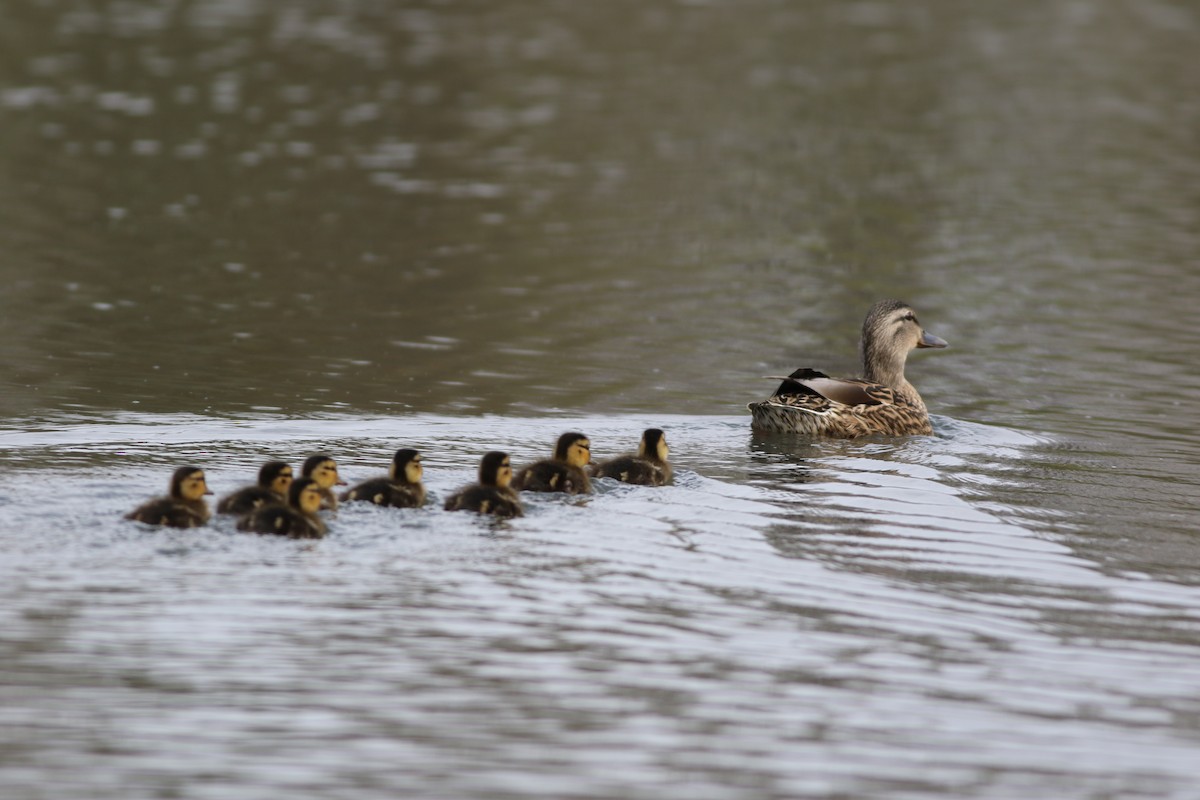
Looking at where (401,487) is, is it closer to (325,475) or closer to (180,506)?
(325,475)

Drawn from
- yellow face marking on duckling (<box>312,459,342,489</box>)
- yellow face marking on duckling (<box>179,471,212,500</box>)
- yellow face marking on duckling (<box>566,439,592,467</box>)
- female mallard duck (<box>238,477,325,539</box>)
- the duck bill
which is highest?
the duck bill

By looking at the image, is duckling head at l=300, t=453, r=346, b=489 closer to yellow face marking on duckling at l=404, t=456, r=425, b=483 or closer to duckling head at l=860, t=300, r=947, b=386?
yellow face marking on duckling at l=404, t=456, r=425, b=483

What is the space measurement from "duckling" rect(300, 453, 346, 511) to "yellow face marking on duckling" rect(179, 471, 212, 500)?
50 centimetres

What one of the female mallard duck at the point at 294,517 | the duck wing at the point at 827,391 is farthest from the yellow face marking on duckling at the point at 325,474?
the duck wing at the point at 827,391

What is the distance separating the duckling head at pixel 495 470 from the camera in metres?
8.11

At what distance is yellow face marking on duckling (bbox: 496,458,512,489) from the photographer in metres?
8.12

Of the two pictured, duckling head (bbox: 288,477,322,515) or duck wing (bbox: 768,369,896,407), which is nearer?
duckling head (bbox: 288,477,322,515)

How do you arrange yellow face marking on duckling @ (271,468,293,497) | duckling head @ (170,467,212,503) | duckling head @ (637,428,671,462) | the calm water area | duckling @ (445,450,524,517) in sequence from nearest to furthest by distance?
the calm water area → duckling head @ (170,467,212,503) → yellow face marking on duckling @ (271,468,293,497) → duckling @ (445,450,524,517) → duckling head @ (637,428,671,462)

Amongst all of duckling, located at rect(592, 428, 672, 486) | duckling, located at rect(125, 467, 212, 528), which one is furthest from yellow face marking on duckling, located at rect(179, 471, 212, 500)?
duckling, located at rect(592, 428, 672, 486)

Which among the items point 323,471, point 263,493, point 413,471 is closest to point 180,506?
point 263,493

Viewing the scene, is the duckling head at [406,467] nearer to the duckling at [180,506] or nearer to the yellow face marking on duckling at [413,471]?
the yellow face marking on duckling at [413,471]

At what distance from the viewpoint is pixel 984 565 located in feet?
24.6

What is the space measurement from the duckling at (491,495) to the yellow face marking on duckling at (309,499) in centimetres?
71

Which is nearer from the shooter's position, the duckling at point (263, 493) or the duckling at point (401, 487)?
the duckling at point (263, 493)
